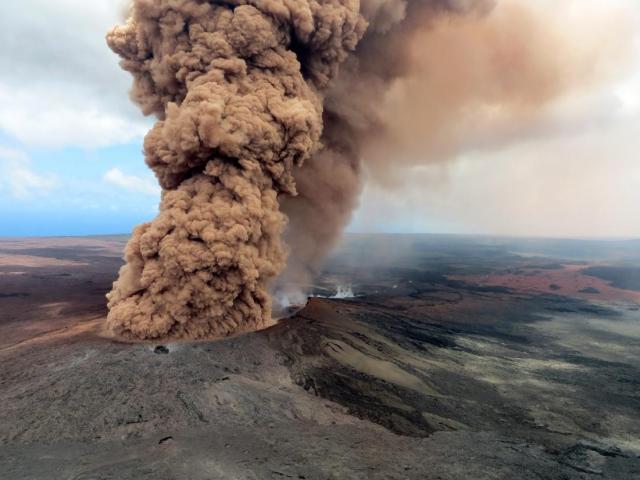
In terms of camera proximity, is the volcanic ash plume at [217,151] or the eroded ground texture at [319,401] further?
the volcanic ash plume at [217,151]

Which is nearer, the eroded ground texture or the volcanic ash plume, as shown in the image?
the eroded ground texture

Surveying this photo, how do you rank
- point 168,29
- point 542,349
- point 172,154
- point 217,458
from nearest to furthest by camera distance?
1. point 217,458
2. point 172,154
3. point 168,29
4. point 542,349

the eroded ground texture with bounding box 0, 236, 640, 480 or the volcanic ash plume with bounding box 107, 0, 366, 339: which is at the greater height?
the volcanic ash plume with bounding box 107, 0, 366, 339

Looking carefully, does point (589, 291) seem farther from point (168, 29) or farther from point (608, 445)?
point (168, 29)

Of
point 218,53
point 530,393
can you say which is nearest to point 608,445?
point 530,393
